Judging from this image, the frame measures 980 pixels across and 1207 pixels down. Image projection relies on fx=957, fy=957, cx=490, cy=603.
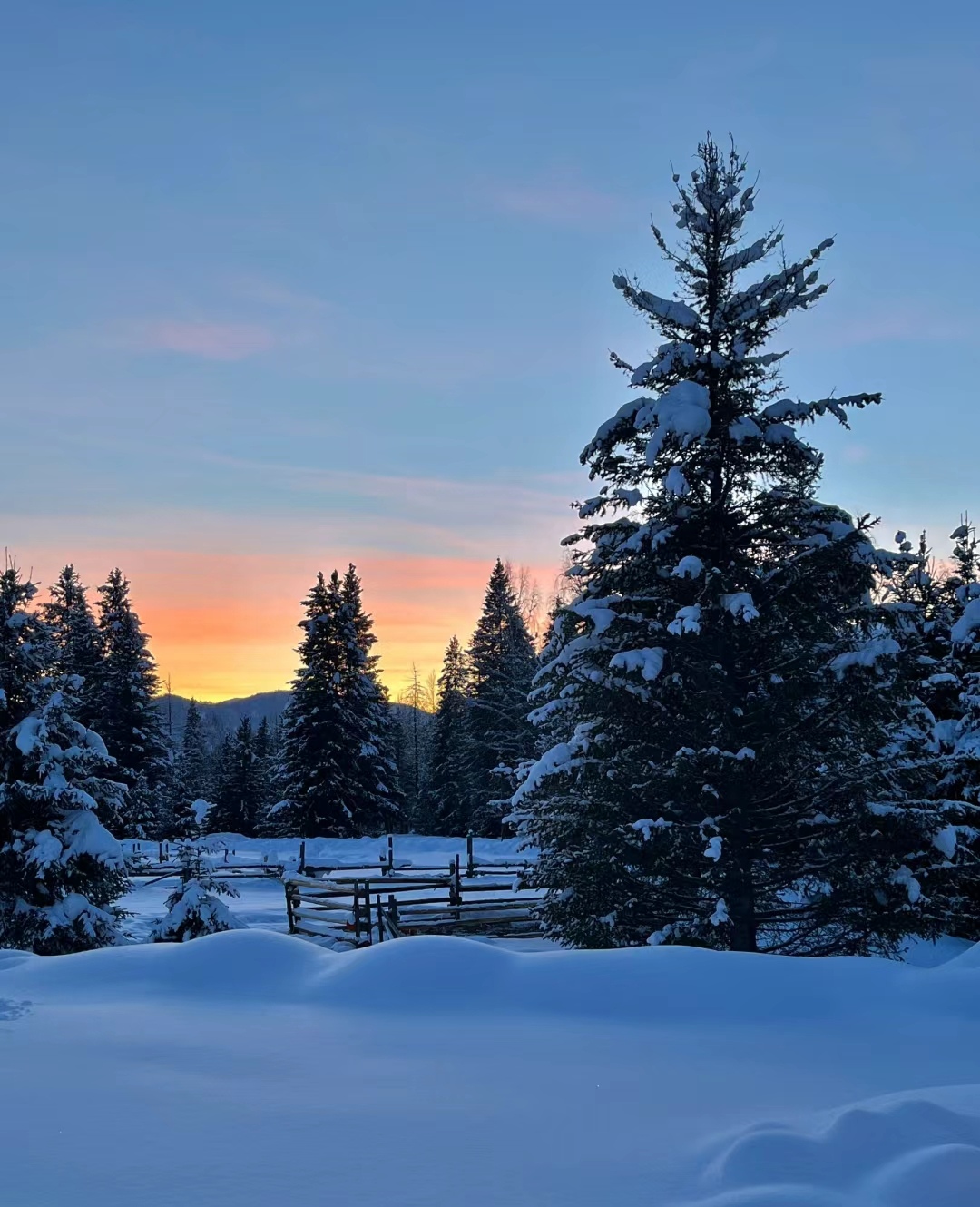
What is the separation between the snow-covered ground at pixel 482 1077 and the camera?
3904mm

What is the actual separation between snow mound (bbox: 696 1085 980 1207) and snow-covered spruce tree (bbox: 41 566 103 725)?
43.1 meters

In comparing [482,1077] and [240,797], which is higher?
[482,1077]

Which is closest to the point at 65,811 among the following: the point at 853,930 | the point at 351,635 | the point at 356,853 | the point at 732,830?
the point at 732,830

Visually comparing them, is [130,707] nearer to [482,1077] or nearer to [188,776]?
[188,776]

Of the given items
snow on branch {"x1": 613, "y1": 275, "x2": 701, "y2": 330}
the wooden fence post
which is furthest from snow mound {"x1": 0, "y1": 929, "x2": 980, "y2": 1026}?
the wooden fence post

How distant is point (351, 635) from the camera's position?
4544cm

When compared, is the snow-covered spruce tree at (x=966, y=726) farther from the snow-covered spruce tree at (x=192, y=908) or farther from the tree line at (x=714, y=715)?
the snow-covered spruce tree at (x=192, y=908)

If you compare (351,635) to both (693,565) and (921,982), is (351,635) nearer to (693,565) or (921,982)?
(693,565)

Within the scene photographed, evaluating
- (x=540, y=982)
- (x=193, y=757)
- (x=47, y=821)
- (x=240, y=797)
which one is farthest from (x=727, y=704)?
(x=193, y=757)

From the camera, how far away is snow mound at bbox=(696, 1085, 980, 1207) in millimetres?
3662

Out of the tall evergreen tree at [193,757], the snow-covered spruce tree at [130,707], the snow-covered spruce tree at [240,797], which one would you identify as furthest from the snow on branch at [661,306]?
the tall evergreen tree at [193,757]

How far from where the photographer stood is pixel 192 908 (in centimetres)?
1531

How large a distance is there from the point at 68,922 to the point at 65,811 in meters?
1.72

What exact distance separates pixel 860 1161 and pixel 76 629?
156 ft
